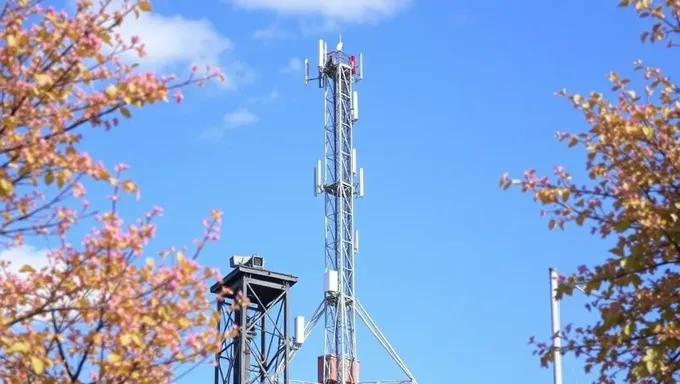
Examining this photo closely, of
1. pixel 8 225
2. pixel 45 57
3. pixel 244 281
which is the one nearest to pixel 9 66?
pixel 45 57

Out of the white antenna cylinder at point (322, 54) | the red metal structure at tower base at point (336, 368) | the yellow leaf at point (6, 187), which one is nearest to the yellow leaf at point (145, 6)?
the yellow leaf at point (6, 187)

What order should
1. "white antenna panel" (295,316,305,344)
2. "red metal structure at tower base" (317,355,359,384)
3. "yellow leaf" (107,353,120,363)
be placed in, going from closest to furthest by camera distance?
"yellow leaf" (107,353,120,363)
"white antenna panel" (295,316,305,344)
"red metal structure at tower base" (317,355,359,384)

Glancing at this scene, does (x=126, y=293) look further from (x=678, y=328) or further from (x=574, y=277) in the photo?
(x=678, y=328)

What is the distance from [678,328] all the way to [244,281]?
2351cm

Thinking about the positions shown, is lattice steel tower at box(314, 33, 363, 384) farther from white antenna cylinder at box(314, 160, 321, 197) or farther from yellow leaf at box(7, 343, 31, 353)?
yellow leaf at box(7, 343, 31, 353)

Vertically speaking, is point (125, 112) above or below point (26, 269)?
above

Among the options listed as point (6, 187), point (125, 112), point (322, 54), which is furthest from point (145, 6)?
point (322, 54)

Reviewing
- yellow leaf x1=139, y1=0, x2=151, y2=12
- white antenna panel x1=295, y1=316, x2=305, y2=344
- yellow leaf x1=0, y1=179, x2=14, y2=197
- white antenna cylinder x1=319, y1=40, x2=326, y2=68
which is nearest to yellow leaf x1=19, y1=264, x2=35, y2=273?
yellow leaf x1=0, y1=179, x2=14, y2=197

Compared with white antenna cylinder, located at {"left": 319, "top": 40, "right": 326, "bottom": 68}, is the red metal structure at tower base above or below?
below

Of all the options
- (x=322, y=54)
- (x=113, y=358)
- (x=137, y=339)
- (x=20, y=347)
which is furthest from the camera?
(x=322, y=54)

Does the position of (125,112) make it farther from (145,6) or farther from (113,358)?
(113,358)

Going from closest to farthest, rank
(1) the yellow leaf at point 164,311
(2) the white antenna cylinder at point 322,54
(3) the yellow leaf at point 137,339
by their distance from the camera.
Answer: (3) the yellow leaf at point 137,339, (1) the yellow leaf at point 164,311, (2) the white antenna cylinder at point 322,54

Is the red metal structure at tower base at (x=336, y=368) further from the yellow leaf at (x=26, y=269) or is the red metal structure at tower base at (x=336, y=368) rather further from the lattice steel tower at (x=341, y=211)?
the yellow leaf at (x=26, y=269)

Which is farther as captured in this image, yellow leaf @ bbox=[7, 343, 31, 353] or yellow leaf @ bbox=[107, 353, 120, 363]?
yellow leaf @ bbox=[107, 353, 120, 363]
